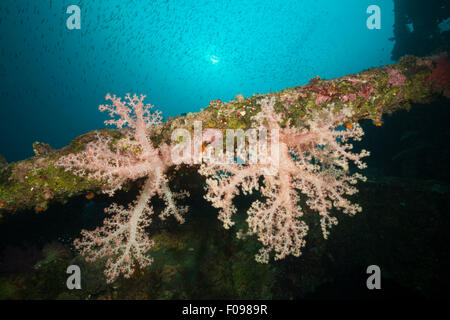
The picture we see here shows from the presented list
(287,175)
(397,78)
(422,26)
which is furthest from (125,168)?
(422,26)

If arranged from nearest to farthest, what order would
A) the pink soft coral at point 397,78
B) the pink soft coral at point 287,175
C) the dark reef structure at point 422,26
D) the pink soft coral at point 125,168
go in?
1. the pink soft coral at point 287,175
2. the pink soft coral at point 125,168
3. the pink soft coral at point 397,78
4. the dark reef structure at point 422,26

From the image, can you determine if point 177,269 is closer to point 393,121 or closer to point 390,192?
point 390,192

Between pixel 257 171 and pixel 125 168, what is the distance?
2412 mm

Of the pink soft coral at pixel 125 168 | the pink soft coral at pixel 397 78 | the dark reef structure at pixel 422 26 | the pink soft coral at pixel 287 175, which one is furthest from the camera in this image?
the dark reef structure at pixel 422 26

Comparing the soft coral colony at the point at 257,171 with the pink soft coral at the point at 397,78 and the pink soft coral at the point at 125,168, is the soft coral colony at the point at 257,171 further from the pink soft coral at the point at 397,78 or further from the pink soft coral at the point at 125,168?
the pink soft coral at the point at 397,78

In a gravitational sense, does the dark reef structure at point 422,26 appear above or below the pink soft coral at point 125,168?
above

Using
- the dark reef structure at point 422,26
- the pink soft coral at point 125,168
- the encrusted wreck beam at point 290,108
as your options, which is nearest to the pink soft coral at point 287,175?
the encrusted wreck beam at point 290,108

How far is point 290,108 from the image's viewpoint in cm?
320

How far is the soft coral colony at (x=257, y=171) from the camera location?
2.89 metres

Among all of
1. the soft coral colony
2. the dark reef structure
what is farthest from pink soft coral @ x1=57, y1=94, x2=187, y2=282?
the dark reef structure

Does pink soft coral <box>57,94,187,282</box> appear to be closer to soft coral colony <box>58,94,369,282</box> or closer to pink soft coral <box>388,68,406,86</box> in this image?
soft coral colony <box>58,94,369,282</box>

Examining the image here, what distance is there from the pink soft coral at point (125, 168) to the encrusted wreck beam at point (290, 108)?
0.30 metres

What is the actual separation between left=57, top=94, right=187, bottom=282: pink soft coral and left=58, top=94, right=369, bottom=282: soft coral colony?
2cm

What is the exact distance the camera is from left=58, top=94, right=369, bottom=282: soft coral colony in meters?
2.89
